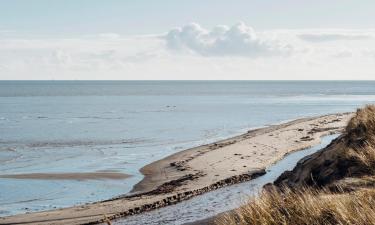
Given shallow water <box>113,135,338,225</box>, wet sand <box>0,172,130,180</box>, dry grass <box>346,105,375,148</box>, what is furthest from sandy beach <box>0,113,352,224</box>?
dry grass <box>346,105,375,148</box>

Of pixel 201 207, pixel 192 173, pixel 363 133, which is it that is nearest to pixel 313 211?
pixel 201 207

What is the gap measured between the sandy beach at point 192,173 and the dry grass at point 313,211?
2.45 meters

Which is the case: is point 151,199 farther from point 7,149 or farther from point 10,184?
point 7,149

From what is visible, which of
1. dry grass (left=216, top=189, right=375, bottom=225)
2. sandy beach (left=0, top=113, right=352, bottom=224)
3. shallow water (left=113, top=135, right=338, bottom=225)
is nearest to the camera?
dry grass (left=216, top=189, right=375, bottom=225)

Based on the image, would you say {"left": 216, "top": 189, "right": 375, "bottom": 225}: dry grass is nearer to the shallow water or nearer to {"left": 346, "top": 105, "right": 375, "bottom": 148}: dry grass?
the shallow water

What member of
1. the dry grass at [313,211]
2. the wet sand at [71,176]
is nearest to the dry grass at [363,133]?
the dry grass at [313,211]

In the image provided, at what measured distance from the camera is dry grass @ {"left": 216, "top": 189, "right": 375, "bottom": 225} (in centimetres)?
761

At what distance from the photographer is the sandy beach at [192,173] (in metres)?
17.8

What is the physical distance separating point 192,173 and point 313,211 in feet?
58.4

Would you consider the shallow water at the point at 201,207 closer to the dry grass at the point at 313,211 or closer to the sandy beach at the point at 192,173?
the sandy beach at the point at 192,173

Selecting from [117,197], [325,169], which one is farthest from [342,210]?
[117,197]

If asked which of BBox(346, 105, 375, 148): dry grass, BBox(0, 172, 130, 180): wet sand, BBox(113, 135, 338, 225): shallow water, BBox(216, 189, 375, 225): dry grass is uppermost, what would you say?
BBox(346, 105, 375, 148): dry grass

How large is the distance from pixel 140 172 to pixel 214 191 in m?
7.44

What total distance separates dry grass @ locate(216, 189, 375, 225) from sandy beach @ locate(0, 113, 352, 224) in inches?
96.3
